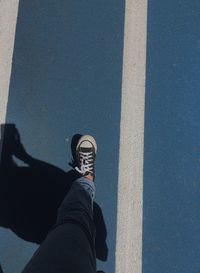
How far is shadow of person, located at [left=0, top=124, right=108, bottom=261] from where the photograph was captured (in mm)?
3486

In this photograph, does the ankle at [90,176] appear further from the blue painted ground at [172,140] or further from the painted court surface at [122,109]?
the blue painted ground at [172,140]

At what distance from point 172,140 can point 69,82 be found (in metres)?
1.01

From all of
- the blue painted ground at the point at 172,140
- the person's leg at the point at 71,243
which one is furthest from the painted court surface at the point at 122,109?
the person's leg at the point at 71,243

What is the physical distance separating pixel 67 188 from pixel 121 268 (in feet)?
2.50

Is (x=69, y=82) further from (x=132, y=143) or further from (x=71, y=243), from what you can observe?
(x=71, y=243)

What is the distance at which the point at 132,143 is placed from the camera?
362 centimetres

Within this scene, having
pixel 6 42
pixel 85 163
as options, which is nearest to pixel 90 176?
pixel 85 163

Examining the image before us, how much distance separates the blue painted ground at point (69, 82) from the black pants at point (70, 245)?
0.48 metres

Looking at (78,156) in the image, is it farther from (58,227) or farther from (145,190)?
(58,227)

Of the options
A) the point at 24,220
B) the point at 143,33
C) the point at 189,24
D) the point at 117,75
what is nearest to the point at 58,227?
the point at 24,220

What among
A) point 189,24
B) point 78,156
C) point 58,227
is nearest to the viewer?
point 58,227

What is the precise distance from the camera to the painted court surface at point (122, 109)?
11.3 ft

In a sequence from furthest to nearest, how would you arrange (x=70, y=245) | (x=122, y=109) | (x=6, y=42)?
1. (x=6, y=42)
2. (x=122, y=109)
3. (x=70, y=245)

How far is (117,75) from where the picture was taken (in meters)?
3.76
